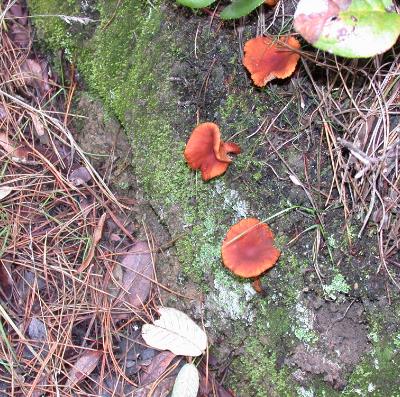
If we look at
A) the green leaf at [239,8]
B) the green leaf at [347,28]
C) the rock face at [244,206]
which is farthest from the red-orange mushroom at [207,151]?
the green leaf at [347,28]

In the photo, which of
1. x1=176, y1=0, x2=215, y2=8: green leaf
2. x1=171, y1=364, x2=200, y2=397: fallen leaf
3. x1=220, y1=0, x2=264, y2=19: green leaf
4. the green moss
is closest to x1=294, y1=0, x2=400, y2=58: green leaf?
x1=220, y1=0, x2=264, y2=19: green leaf

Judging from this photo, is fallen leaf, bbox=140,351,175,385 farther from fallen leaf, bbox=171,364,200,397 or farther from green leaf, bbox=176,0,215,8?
green leaf, bbox=176,0,215,8

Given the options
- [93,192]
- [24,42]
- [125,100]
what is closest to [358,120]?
[125,100]

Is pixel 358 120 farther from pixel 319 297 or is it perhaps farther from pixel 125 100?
pixel 125 100

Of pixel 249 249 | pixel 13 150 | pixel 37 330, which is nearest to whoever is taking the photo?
pixel 249 249

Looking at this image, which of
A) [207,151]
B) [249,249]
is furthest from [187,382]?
[207,151]

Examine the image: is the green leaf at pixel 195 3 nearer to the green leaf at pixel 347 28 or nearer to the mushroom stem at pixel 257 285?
the green leaf at pixel 347 28

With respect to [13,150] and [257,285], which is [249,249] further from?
[13,150]
